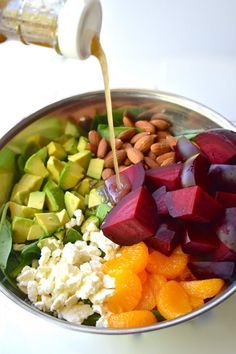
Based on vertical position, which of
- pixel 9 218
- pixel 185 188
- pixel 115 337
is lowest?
pixel 115 337

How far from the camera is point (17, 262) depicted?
98 centimetres

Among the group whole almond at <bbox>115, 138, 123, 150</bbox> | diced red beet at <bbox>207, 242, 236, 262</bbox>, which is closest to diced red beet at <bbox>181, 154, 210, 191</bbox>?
diced red beet at <bbox>207, 242, 236, 262</bbox>

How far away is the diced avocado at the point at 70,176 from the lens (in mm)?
1068

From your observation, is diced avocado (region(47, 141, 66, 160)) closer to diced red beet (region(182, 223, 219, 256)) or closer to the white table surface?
the white table surface

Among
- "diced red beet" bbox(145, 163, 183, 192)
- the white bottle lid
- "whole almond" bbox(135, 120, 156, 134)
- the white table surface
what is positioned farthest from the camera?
the white table surface

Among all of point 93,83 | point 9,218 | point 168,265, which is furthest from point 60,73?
point 168,265

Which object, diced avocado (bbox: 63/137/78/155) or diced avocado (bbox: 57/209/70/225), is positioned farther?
diced avocado (bbox: 63/137/78/155)

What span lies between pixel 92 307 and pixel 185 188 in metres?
0.26

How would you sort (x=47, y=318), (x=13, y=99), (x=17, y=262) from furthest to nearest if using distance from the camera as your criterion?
(x=13, y=99)
(x=17, y=262)
(x=47, y=318)

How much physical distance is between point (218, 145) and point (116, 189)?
218 mm

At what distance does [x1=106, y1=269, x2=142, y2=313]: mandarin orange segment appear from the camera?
2.79ft

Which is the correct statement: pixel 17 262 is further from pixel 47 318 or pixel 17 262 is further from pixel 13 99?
pixel 13 99

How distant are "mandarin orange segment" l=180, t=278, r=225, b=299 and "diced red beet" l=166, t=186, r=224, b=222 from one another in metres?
0.10

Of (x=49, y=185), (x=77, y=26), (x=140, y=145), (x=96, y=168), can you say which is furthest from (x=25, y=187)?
(x=77, y=26)
